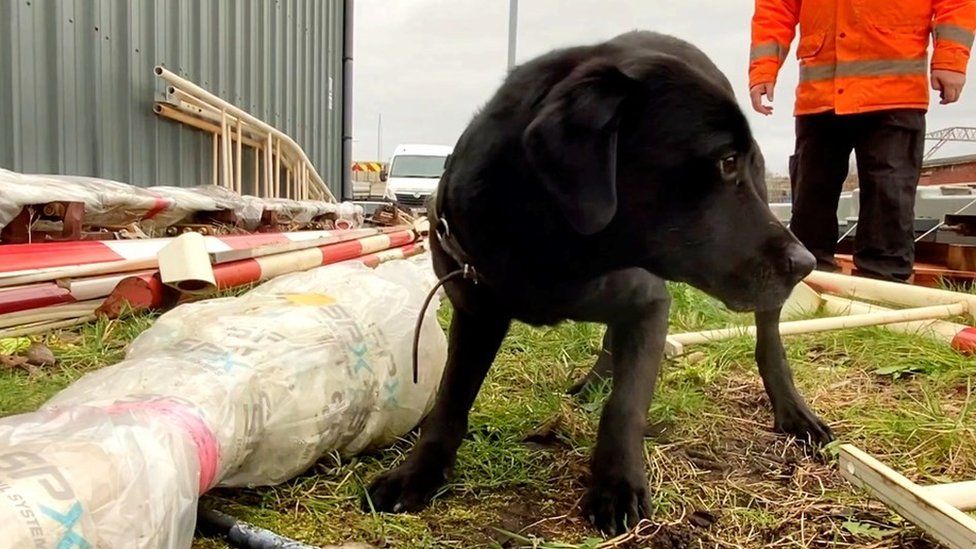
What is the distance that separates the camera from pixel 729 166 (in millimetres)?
1557

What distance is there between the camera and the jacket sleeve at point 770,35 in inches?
160

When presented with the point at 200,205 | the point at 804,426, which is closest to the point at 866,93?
the point at 804,426

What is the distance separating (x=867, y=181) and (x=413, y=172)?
14.9 metres

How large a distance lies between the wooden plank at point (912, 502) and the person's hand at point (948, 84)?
2979 millimetres

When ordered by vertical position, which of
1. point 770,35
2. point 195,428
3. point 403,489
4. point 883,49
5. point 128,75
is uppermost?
point 770,35

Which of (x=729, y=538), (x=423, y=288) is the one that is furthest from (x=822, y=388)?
(x=423, y=288)

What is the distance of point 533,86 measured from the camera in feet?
5.23

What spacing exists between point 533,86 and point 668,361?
1.30 meters

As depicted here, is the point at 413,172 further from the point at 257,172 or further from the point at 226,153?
the point at 226,153

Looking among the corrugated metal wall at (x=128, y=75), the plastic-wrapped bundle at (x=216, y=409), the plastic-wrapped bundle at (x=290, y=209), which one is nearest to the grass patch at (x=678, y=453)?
the plastic-wrapped bundle at (x=216, y=409)

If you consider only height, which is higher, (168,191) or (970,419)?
(168,191)

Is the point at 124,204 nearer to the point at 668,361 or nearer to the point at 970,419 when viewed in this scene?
the point at 668,361

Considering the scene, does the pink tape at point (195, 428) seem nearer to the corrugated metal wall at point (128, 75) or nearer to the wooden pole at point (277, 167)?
the corrugated metal wall at point (128, 75)

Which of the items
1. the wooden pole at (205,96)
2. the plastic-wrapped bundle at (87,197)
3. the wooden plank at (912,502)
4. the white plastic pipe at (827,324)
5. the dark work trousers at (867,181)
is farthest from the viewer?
the wooden pole at (205,96)
